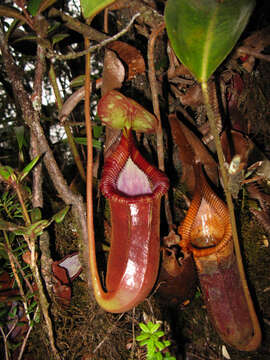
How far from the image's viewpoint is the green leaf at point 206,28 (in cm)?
60

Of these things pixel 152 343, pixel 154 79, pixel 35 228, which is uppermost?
pixel 154 79

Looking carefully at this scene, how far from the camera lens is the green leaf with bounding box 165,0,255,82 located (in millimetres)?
598

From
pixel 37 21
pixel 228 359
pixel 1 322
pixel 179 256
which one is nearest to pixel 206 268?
pixel 179 256

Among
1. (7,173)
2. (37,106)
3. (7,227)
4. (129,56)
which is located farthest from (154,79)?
(7,227)

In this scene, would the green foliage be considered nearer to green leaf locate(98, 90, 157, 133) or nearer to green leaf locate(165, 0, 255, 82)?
green leaf locate(98, 90, 157, 133)

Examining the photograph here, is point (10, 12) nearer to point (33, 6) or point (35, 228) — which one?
point (33, 6)

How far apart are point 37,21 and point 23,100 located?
0.27m

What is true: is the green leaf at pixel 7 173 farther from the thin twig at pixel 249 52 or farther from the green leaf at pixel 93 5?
the thin twig at pixel 249 52

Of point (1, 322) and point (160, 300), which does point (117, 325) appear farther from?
point (1, 322)

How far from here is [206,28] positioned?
1.97ft

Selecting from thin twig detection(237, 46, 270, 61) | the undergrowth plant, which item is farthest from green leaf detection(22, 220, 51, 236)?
thin twig detection(237, 46, 270, 61)

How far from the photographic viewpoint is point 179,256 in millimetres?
1217

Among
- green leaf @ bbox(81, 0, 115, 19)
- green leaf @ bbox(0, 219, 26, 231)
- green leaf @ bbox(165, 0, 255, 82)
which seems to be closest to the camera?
green leaf @ bbox(165, 0, 255, 82)

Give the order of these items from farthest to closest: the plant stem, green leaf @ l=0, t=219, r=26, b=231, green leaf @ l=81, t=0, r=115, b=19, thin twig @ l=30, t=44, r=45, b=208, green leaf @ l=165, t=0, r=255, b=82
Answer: the plant stem → thin twig @ l=30, t=44, r=45, b=208 → green leaf @ l=0, t=219, r=26, b=231 → green leaf @ l=81, t=0, r=115, b=19 → green leaf @ l=165, t=0, r=255, b=82
